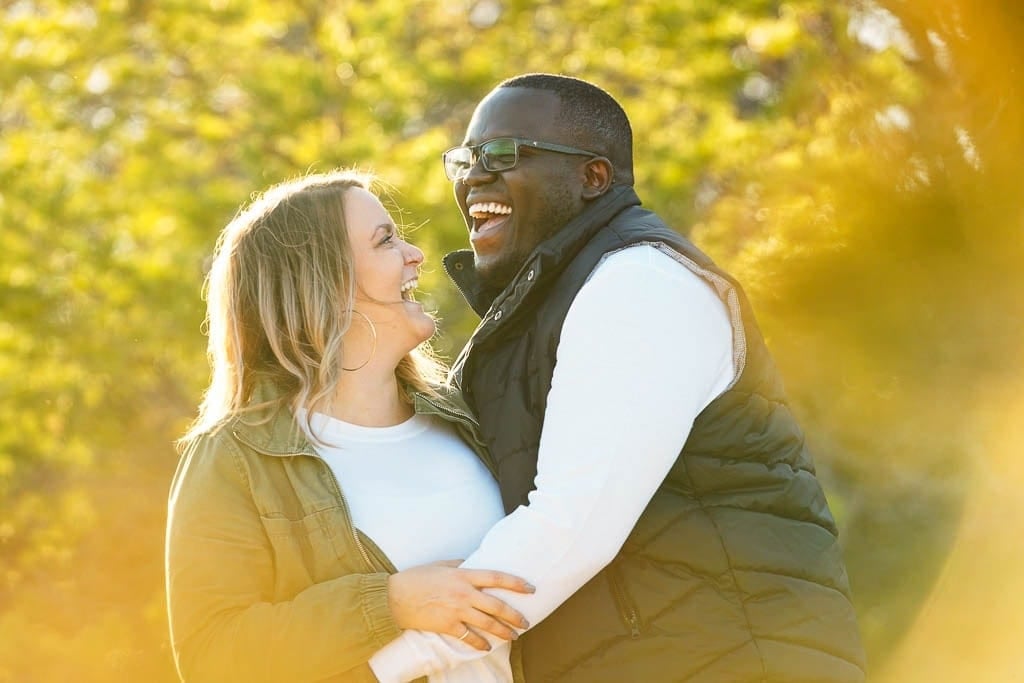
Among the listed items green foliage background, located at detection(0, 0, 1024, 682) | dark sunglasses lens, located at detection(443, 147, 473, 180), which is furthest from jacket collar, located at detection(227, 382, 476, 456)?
green foliage background, located at detection(0, 0, 1024, 682)

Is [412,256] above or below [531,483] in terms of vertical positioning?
above

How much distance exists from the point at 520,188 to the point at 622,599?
3.74ft

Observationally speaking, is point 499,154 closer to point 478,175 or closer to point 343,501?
point 478,175

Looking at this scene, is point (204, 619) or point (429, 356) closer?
point (204, 619)

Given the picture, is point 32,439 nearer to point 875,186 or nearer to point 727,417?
point 875,186

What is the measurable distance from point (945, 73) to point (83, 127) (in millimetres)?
8997

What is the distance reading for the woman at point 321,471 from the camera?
2.85m

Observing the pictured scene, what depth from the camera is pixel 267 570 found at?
9.71 ft

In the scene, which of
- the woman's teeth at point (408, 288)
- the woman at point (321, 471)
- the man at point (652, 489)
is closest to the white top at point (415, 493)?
the woman at point (321, 471)

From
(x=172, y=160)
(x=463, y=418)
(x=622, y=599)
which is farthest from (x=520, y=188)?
(x=172, y=160)

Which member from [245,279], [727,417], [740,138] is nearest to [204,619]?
[245,279]

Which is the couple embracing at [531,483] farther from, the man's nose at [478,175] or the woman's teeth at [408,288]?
the woman's teeth at [408,288]

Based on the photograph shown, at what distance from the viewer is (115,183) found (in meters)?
11.7

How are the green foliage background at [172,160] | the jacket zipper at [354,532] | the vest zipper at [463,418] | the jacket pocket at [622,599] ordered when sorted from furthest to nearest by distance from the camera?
1. the green foliage background at [172,160]
2. the vest zipper at [463,418]
3. the jacket zipper at [354,532]
4. the jacket pocket at [622,599]
